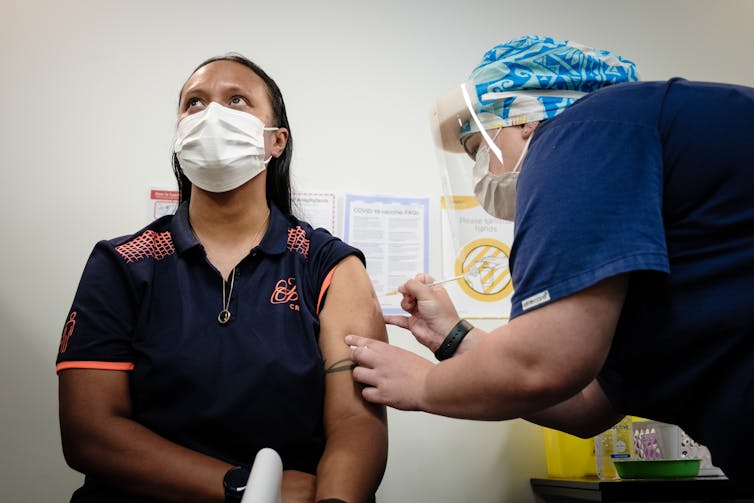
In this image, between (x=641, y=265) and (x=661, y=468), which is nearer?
(x=641, y=265)

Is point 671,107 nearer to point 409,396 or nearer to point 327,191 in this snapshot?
point 409,396

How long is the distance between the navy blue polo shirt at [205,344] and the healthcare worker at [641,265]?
0.41 meters

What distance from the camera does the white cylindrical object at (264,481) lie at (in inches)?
23.6

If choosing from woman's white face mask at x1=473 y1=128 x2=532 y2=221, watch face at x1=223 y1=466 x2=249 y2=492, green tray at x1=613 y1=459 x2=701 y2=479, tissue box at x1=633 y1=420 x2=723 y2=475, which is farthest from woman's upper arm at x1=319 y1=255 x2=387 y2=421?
tissue box at x1=633 y1=420 x2=723 y2=475

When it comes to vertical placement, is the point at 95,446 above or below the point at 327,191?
below

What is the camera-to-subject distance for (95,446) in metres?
1.12

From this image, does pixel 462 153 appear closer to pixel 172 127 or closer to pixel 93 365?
pixel 93 365

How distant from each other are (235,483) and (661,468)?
4.44 feet

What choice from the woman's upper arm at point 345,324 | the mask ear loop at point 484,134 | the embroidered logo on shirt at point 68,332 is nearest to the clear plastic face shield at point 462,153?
the mask ear loop at point 484,134

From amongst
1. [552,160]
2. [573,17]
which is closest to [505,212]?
[552,160]

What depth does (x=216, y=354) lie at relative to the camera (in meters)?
1.20

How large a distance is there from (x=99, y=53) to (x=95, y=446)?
1555 mm

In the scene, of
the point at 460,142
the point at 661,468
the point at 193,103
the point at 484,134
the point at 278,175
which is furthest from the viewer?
the point at 661,468

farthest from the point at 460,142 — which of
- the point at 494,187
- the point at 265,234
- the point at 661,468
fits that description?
the point at 661,468
